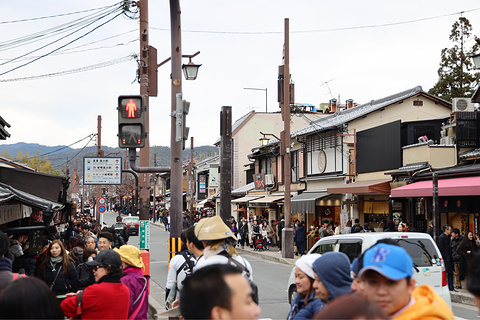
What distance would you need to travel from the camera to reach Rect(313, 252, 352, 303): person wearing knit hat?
12.5 feet

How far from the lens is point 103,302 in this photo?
476cm

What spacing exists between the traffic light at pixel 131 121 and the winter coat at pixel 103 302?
4.62m

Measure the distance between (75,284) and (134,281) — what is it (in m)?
2.19

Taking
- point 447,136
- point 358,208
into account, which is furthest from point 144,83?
point 358,208

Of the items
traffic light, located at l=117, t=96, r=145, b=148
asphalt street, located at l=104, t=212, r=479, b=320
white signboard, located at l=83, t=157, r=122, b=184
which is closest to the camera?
traffic light, located at l=117, t=96, r=145, b=148

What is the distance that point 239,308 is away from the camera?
8.15 feet

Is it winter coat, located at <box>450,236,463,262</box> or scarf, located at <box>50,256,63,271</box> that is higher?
scarf, located at <box>50,256,63,271</box>

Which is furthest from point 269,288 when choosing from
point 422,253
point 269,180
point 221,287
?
point 269,180

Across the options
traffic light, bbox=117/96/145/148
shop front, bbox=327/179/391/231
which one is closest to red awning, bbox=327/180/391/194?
shop front, bbox=327/179/391/231

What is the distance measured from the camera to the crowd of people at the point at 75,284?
262cm

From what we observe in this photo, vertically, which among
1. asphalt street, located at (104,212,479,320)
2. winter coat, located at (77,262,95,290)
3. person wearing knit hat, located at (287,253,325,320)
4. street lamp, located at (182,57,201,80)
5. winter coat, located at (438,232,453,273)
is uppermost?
street lamp, located at (182,57,201,80)

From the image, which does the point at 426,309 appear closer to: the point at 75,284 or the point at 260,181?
the point at 75,284

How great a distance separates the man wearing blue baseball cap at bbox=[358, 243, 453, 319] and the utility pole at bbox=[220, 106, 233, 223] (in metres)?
7.29

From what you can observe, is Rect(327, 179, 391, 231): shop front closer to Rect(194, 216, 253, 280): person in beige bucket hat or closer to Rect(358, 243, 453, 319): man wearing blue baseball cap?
Rect(194, 216, 253, 280): person in beige bucket hat
